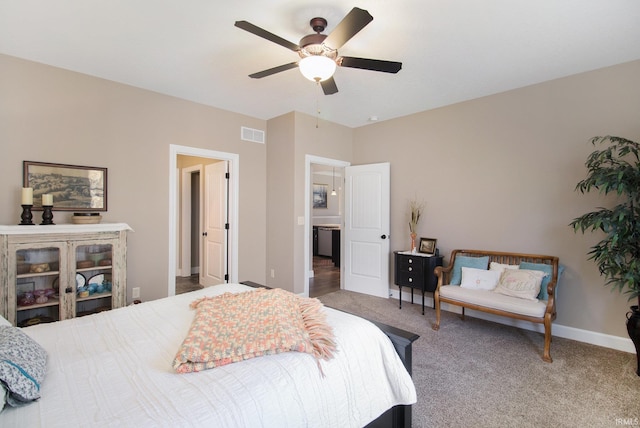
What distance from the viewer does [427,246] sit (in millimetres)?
4062

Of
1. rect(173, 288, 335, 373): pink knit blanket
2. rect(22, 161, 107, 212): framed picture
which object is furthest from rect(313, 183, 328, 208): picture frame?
rect(173, 288, 335, 373): pink knit blanket

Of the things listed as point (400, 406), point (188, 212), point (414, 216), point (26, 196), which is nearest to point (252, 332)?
point (400, 406)

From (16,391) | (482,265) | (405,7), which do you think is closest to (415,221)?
(482,265)

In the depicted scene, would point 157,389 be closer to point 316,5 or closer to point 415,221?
point 316,5

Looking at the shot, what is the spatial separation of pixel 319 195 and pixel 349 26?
6.73 meters

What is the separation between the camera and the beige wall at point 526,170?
2.92m

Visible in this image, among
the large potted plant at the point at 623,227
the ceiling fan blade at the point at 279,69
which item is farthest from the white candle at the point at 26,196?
the large potted plant at the point at 623,227

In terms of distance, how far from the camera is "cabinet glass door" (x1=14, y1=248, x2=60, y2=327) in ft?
8.30

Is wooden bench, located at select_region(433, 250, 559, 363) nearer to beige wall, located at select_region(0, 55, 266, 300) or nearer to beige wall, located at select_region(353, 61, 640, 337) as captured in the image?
beige wall, located at select_region(353, 61, 640, 337)

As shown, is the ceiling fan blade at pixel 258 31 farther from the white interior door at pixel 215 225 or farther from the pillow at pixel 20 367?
the white interior door at pixel 215 225

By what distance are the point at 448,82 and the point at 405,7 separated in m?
1.42

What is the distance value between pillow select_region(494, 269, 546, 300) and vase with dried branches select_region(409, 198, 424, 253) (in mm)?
1249

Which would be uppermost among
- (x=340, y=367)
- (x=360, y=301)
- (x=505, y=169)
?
(x=505, y=169)

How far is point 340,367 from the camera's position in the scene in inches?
55.1
